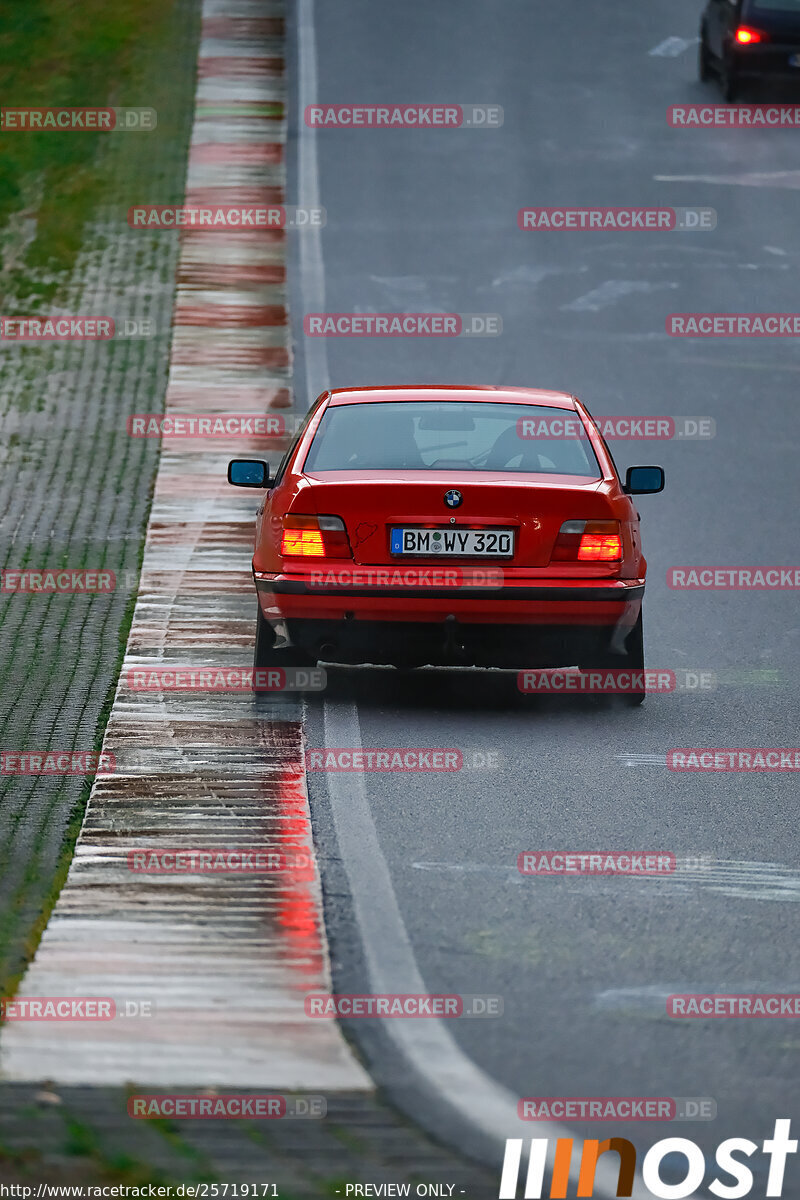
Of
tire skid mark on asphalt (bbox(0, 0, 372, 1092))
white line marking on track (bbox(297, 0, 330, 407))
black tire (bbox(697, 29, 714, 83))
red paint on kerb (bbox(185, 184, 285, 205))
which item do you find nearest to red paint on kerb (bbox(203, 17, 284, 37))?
white line marking on track (bbox(297, 0, 330, 407))

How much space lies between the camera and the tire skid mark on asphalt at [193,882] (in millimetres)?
4906

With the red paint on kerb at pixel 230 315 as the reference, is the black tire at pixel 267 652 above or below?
above

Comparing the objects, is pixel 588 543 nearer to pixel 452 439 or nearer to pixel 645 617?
pixel 452 439

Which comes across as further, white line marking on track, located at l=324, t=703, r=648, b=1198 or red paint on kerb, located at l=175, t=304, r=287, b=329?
red paint on kerb, located at l=175, t=304, r=287, b=329

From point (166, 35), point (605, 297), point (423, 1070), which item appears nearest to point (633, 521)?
point (423, 1070)

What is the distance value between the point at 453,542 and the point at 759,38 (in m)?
18.2

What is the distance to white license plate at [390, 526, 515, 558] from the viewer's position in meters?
8.60

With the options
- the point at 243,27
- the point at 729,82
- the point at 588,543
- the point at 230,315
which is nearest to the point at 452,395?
the point at 588,543

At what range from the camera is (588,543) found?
28.6ft

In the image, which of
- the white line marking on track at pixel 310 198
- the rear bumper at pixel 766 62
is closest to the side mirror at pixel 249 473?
the white line marking on track at pixel 310 198

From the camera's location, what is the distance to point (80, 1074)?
475 cm

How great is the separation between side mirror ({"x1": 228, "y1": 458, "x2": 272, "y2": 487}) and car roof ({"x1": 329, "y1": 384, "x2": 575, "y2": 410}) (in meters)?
0.50

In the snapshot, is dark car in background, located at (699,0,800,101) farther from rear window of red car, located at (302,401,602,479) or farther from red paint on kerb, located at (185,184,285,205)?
rear window of red car, located at (302,401,602,479)

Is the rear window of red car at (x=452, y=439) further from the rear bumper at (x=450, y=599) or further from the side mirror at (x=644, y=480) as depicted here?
the rear bumper at (x=450, y=599)
